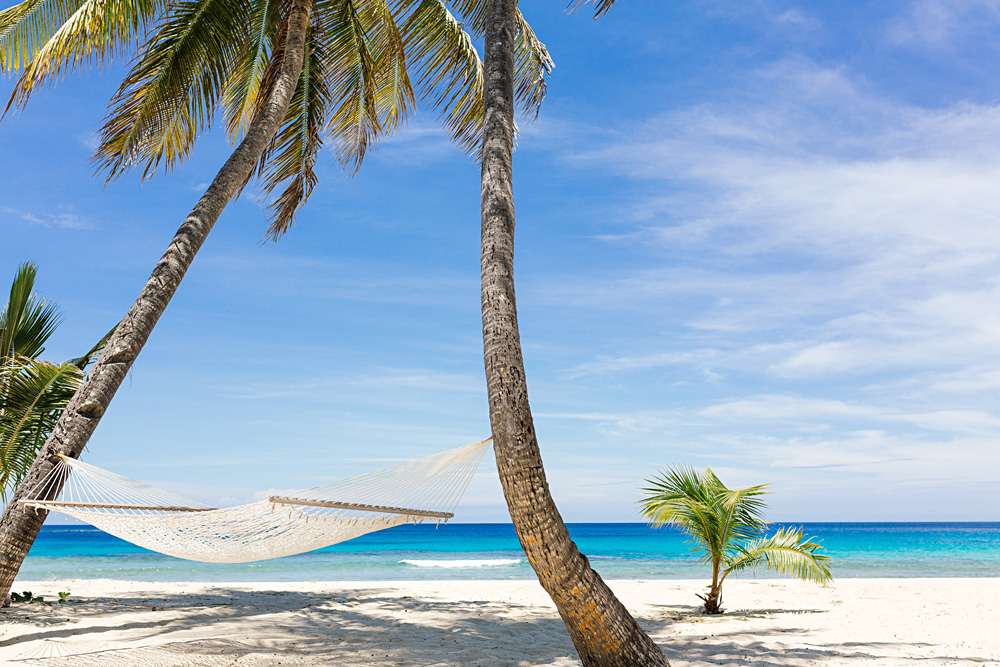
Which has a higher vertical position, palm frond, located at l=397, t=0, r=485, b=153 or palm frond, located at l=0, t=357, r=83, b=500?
palm frond, located at l=397, t=0, r=485, b=153

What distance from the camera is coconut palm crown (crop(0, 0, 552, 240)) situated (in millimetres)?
4504

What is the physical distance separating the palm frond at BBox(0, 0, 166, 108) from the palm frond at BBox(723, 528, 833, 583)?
5.39 m

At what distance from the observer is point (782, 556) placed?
4.75m

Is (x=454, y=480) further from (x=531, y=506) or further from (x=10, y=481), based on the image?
(x=10, y=481)

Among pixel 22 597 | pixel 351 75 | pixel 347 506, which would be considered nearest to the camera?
pixel 347 506

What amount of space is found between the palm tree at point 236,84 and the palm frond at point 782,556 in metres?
3.66

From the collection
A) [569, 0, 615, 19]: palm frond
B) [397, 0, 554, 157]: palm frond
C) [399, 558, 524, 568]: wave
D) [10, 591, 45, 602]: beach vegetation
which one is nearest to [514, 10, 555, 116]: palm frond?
[397, 0, 554, 157]: palm frond

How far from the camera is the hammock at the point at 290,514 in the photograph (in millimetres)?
2965

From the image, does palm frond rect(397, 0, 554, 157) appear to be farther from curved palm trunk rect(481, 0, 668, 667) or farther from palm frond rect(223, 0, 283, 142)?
curved palm trunk rect(481, 0, 668, 667)

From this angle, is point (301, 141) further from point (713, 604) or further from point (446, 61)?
point (713, 604)

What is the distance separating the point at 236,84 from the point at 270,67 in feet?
1.70

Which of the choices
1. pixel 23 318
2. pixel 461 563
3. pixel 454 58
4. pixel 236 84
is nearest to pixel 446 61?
pixel 454 58

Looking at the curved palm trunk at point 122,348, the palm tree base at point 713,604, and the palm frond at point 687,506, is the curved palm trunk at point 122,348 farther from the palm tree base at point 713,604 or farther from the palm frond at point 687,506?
the palm tree base at point 713,604

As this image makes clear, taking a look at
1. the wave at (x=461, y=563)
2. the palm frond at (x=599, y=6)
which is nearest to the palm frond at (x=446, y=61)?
the palm frond at (x=599, y=6)
